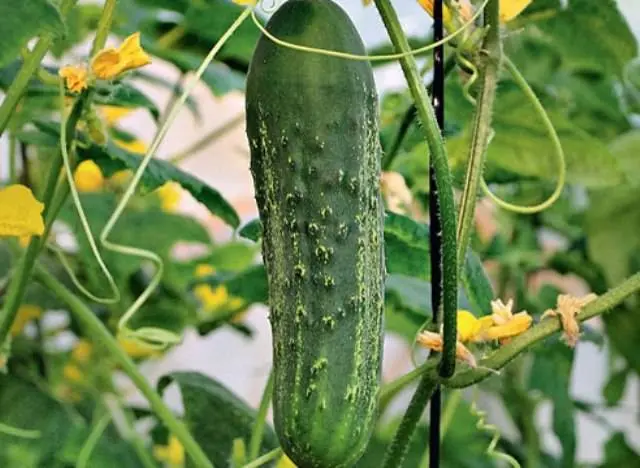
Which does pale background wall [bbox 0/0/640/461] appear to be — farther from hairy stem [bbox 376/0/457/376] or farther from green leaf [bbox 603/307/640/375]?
hairy stem [bbox 376/0/457/376]

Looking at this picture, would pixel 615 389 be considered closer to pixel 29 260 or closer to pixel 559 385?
pixel 559 385

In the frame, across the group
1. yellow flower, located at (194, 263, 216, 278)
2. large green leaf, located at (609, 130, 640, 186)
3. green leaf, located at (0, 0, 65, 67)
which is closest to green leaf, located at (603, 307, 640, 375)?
large green leaf, located at (609, 130, 640, 186)

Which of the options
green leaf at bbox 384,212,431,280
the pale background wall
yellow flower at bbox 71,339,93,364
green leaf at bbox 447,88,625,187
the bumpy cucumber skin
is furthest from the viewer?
the pale background wall

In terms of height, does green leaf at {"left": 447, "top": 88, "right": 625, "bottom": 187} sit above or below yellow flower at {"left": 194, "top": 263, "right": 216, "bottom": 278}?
above

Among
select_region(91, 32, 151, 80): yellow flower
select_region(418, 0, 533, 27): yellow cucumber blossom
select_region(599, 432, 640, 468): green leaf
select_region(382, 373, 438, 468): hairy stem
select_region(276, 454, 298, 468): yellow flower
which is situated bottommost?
select_region(599, 432, 640, 468): green leaf

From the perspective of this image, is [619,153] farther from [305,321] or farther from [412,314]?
[305,321]

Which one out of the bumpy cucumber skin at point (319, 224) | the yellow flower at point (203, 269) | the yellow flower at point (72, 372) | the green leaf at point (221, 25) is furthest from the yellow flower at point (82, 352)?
the bumpy cucumber skin at point (319, 224)

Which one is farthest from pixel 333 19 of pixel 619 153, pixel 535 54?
pixel 535 54
